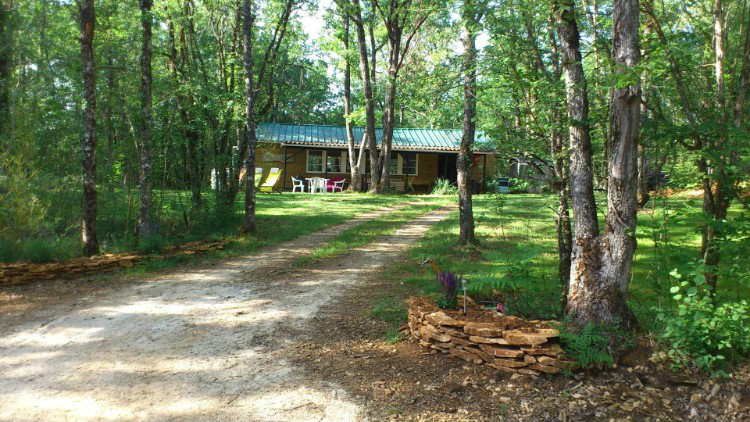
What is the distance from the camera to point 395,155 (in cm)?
2527

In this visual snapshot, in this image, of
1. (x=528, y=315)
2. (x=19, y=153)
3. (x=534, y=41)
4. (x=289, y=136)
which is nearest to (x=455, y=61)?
(x=534, y=41)

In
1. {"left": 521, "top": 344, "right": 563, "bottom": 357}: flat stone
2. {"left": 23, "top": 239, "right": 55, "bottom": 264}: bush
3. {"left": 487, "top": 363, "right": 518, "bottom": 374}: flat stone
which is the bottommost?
{"left": 487, "top": 363, "right": 518, "bottom": 374}: flat stone

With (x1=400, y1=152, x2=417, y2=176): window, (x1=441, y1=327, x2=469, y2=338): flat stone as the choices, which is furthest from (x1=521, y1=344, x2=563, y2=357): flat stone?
(x1=400, y1=152, x2=417, y2=176): window

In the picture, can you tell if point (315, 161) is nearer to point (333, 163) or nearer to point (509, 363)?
point (333, 163)

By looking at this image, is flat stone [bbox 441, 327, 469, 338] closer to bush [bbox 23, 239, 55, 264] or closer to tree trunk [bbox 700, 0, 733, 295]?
tree trunk [bbox 700, 0, 733, 295]

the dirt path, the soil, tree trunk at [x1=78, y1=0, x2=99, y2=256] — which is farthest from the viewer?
tree trunk at [x1=78, y1=0, x2=99, y2=256]

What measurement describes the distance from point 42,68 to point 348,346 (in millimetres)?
10310

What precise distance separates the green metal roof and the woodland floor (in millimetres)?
16916

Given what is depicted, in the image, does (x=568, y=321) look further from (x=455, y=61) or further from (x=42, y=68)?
(x=42, y=68)

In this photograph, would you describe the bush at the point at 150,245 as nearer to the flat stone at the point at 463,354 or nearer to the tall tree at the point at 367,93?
the flat stone at the point at 463,354

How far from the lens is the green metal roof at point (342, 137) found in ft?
76.0

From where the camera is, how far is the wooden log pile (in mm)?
6775

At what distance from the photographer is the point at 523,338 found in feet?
12.4

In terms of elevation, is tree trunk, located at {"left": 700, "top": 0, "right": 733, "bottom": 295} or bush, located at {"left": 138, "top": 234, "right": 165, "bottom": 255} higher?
tree trunk, located at {"left": 700, "top": 0, "right": 733, "bottom": 295}
